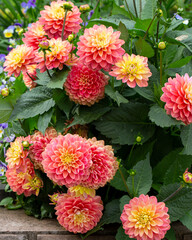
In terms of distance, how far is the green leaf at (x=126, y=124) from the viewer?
0.99 metres

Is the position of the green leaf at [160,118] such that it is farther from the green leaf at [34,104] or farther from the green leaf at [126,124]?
the green leaf at [34,104]

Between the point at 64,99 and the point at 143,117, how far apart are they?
0.26 meters

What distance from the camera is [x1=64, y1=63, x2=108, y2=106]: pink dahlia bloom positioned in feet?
3.03

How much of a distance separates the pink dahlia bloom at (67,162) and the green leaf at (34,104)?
21 cm

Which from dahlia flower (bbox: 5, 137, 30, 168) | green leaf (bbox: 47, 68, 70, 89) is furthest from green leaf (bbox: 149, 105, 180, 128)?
dahlia flower (bbox: 5, 137, 30, 168)

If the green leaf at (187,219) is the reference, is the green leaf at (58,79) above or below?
above

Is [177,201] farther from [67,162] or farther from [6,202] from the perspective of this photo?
[6,202]

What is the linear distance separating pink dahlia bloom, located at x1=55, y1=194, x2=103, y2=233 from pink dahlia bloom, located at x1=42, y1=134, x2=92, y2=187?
0.51 ft

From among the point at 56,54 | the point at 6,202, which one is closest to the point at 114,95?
the point at 56,54

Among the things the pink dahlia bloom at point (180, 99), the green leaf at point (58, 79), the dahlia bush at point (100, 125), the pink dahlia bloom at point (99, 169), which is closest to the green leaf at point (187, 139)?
the dahlia bush at point (100, 125)

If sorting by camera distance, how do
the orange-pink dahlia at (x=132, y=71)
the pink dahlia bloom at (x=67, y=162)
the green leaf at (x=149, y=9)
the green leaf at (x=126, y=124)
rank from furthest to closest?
1. the green leaf at (x=149, y=9)
2. the green leaf at (x=126, y=124)
3. the orange-pink dahlia at (x=132, y=71)
4. the pink dahlia bloom at (x=67, y=162)

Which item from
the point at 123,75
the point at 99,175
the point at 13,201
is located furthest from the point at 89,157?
the point at 13,201

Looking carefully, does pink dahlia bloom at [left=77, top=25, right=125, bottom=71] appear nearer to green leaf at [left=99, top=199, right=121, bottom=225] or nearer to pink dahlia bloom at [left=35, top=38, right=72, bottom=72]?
pink dahlia bloom at [left=35, top=38, right=72, bottom=72]

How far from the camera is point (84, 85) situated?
0.92 m
